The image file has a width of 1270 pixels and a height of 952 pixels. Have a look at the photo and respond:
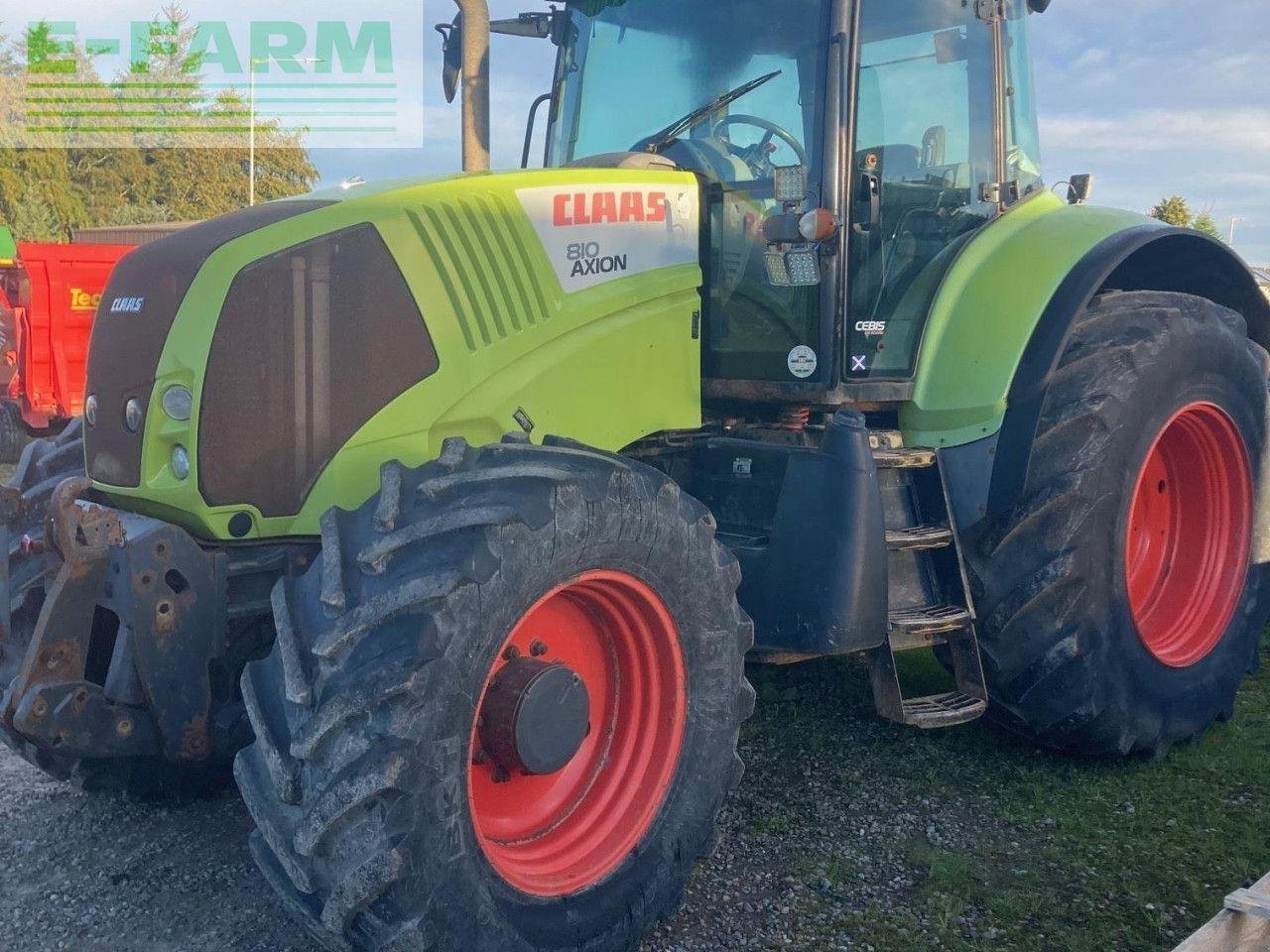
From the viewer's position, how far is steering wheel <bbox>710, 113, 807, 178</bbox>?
3.55 m

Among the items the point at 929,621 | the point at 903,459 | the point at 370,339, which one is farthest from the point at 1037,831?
the point at 370,339

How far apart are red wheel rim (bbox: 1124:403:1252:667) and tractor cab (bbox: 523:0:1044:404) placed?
117cm

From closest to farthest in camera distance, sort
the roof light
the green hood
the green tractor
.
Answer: the green tractor → the roof light → the green hood

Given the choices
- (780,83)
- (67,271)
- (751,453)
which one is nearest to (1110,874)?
(751,453)

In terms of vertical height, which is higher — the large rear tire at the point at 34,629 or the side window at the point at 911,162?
the side window at the point at 911,162

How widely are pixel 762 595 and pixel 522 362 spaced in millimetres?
994

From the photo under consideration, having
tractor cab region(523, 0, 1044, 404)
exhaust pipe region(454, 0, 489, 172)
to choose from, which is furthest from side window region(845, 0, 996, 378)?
exhaust pipe region(454, 0, 489, 172)

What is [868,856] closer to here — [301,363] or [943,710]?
[943,710]

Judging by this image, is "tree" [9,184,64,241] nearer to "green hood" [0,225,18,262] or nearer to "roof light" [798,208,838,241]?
"green hood" [0,225,18,262]

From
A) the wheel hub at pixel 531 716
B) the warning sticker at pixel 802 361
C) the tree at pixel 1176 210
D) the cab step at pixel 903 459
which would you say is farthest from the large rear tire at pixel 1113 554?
the tree at pixel 1176 210

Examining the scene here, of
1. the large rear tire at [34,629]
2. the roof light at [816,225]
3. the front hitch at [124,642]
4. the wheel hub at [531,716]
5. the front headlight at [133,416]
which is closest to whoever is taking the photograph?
the wheel hub at [531,716]

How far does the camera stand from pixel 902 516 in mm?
3709

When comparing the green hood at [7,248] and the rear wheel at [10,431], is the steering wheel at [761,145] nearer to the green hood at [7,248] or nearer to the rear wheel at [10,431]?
the rear wheel at [10,431]

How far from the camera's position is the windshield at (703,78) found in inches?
139
